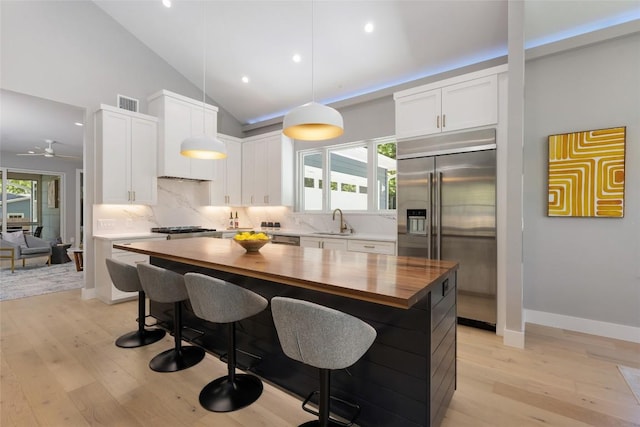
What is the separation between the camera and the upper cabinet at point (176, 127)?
4680 mm

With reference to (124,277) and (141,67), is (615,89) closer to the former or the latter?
(124,277)

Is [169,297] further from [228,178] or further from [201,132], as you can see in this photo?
[228,178]

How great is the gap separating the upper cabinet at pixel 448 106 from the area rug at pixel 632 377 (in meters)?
2.34

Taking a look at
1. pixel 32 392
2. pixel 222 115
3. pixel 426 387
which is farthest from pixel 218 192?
pixel 426 387

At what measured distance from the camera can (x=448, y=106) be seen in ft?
11.0

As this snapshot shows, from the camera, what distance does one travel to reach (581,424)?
1.83 metres

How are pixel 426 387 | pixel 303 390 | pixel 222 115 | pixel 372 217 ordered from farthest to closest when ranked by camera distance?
pixel 222 115 → pixel 372 217 → pixel 303 390 → pixel 426 387

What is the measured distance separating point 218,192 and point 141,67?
2282 millimetres

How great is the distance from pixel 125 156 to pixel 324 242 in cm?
310

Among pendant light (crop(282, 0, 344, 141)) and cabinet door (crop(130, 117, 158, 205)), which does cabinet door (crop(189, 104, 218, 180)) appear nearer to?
cabinet door (crop(130, 117, 158, 205))

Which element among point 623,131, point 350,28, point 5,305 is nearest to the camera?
point 623,131

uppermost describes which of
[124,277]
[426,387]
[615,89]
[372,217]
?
[615,89]

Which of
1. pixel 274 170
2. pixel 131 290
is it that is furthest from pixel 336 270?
pixel 274 170

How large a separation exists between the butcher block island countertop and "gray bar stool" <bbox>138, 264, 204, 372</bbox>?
0.16 meters
